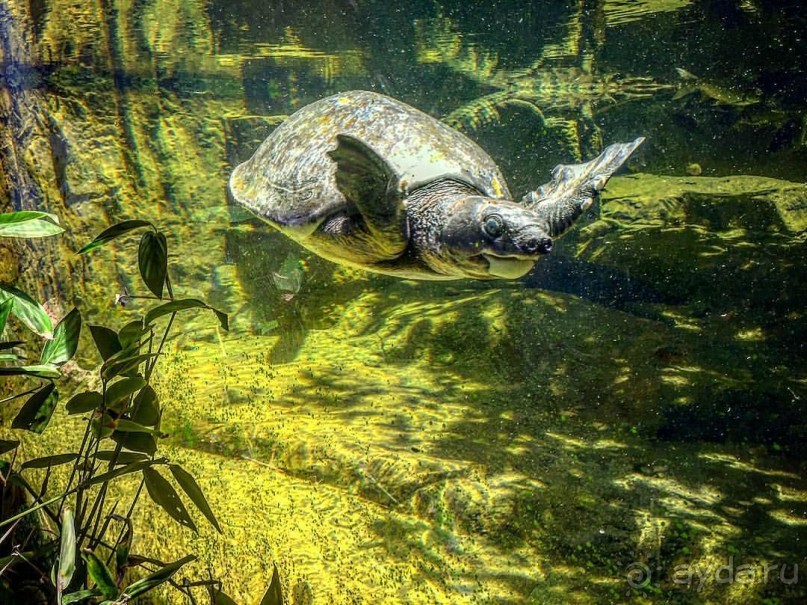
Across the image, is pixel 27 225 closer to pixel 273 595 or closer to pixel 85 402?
pixel 85 402

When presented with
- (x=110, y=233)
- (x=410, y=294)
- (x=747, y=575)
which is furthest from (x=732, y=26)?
(x=110, y=233)

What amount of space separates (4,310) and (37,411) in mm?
464

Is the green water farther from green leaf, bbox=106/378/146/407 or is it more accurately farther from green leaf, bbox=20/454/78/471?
green leaf, bbox=106/378/146/407

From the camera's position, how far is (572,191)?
2.53 m

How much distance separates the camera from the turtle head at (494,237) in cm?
221

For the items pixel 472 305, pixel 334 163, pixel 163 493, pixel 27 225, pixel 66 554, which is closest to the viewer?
pixel 66 554

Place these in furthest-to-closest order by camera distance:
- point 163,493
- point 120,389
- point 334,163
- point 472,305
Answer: point 472,305 < point 334,163 < point 163,493 < point 120,389

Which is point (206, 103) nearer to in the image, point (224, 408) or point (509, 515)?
point (224, 408)

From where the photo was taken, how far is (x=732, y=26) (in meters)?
5.07

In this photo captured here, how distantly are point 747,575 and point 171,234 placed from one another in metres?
4.21

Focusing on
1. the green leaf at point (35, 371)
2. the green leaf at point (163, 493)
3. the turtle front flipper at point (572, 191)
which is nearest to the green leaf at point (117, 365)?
the green leaf at point (35, 371)

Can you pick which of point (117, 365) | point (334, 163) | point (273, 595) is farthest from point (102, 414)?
point (334, 163)

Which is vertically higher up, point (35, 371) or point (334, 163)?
point (334, 163)

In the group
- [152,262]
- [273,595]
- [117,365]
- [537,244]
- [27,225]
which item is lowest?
[273,595]
